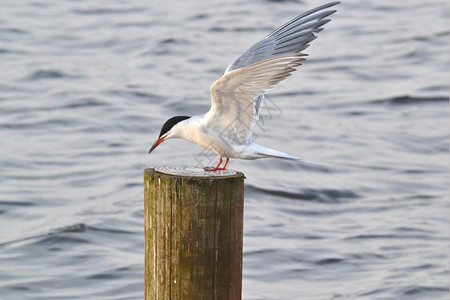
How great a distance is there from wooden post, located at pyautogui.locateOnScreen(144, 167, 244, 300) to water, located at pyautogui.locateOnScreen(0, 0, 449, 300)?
1.55 m

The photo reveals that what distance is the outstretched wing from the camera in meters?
4.39

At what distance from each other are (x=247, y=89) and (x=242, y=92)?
0.12ft

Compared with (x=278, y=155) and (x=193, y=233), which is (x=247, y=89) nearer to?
(x=278, y=155)

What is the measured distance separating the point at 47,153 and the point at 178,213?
A: 798 cm

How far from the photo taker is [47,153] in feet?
37.6

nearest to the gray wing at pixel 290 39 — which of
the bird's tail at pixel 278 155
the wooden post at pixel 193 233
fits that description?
the bird's tail at pixel 278 155

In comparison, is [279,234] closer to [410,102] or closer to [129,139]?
[129,139]

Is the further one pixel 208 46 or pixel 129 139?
pixel 208 46

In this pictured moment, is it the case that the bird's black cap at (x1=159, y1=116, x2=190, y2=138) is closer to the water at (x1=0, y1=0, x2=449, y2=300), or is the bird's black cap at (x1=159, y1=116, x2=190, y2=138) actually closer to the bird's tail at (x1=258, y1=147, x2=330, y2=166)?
the bird's tail at (x1=258, y1=147, x2=330, y2=166)

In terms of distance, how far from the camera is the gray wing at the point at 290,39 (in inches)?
173

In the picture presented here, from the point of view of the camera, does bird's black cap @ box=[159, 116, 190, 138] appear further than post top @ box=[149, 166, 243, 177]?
Yes

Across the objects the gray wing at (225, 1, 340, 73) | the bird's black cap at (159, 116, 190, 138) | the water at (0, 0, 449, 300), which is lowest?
the water at (0, 0, 449, 300)

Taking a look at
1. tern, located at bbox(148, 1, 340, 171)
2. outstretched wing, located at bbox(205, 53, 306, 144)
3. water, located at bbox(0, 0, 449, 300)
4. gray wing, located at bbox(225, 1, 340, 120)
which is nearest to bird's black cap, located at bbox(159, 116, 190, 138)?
tern, located at bbox(148, 1, 340, 171)

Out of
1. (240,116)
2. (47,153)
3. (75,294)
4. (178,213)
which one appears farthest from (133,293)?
(47,153)
